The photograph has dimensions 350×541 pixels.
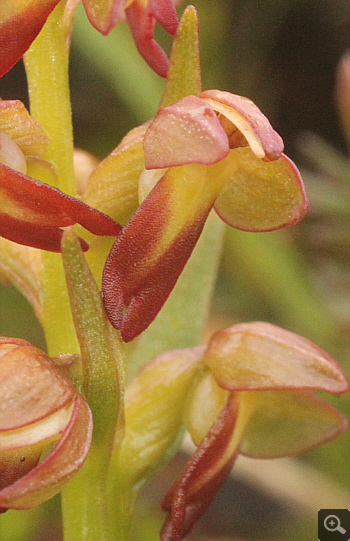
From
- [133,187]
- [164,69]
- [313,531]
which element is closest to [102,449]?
[133,187]

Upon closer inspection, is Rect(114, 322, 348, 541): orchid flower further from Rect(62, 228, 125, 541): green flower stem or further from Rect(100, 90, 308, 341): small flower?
Rect(100, 90, 308, 341): small flower

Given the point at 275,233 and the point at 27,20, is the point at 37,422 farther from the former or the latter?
the point at 275,233

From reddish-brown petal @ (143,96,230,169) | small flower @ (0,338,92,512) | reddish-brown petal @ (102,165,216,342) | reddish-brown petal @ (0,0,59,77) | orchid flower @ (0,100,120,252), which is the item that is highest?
reddish-brown petal @ (0,0,59,77)

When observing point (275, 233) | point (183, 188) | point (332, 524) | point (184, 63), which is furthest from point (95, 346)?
point (275, 233)

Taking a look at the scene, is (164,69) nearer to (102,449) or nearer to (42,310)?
(42,310)

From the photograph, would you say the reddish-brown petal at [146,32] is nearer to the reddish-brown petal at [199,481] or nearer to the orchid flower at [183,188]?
the orchid flower at [183,188]

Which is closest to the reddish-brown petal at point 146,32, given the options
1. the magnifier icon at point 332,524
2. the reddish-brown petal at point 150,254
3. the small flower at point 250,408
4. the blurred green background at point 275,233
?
the reddish-brown petal at point 150,254

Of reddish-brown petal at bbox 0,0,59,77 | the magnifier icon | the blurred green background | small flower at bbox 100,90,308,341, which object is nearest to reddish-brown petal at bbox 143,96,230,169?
small flower at bbox 100,90,308,341
